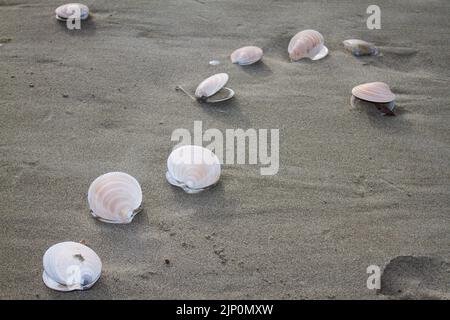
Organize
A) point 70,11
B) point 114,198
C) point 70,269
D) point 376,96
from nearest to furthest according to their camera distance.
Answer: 1. point 70,269
2. point 114,198
3. point 376,96
4. point 70,11

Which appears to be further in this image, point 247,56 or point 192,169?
point 247,56

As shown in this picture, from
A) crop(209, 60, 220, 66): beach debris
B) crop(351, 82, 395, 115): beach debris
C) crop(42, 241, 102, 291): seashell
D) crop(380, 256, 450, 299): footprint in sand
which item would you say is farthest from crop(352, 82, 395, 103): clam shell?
crop(42, 241, 102, 291): seashell

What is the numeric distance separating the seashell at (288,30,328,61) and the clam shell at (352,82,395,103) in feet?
2.07

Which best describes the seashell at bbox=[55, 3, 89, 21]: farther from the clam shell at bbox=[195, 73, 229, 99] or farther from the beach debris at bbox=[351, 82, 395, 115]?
the beach debris at bbox=[351, 82, 395, 115]

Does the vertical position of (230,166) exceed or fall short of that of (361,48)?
it falls short

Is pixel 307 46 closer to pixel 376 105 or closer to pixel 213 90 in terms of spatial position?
pixel 376 105

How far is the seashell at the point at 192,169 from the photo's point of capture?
3.00 metres

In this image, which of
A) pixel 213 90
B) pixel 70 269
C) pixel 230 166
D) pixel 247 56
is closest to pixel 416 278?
pixel 230 166

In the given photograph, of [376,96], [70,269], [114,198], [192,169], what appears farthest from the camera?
[376,96]

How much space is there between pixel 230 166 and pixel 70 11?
2.34 m

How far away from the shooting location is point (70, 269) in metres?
2.47

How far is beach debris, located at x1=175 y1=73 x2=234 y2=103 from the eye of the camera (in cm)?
371
